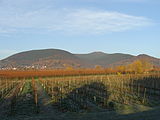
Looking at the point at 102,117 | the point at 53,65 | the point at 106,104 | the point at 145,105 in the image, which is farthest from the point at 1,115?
the point at 53,65

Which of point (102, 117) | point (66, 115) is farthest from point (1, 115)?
point (102, 117)

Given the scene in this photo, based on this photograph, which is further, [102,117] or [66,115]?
[66,115]

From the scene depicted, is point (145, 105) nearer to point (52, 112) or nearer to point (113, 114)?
point (113, 114)

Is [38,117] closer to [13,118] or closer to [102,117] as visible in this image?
[13,118]

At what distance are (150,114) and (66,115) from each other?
13.9 ft

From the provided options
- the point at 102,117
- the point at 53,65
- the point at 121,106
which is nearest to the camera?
the point at 102,117

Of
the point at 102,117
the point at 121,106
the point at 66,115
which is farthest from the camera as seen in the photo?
the point at 121,106

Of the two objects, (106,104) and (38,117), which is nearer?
(38,117)

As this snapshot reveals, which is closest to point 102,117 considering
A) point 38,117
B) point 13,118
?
point 38,117

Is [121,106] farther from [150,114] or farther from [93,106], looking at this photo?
[150,114]

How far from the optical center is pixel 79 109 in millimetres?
14500

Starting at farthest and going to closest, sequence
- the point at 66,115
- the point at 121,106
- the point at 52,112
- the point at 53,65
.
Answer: the point at 53,65 → the point at 121,106 → the point at 52,112 → the point at 66,115

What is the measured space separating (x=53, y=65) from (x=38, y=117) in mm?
172818

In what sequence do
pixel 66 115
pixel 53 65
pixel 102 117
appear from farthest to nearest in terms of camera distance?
pixel 53 65 → pixel 66 115 → pixel 102 117
